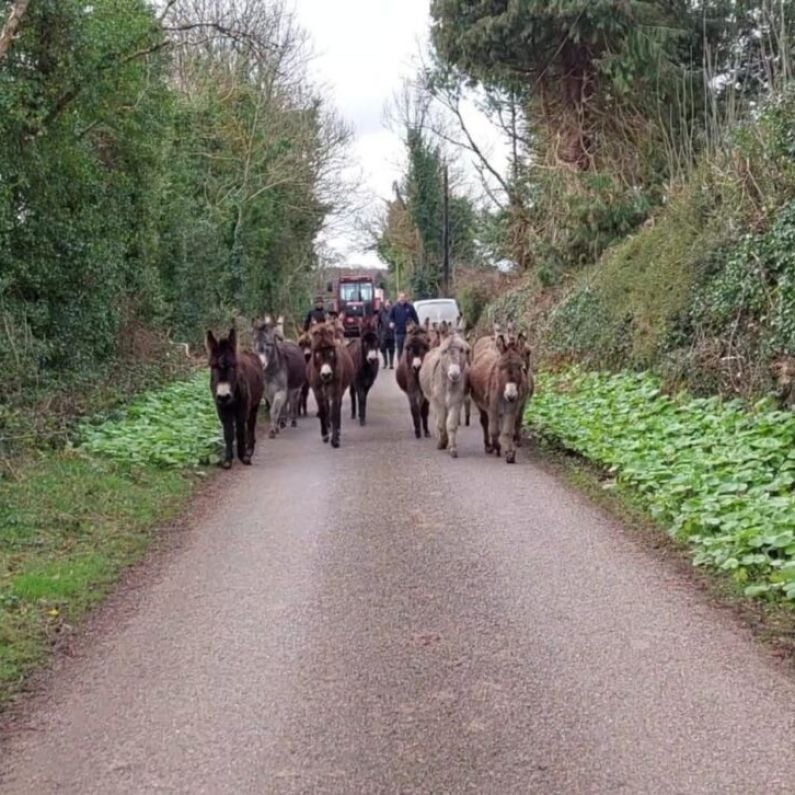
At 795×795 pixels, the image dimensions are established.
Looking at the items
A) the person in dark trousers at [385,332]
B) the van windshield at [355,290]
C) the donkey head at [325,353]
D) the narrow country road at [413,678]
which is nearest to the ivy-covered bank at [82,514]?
the narrow country road at [413,678]

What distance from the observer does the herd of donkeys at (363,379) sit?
13.8 m

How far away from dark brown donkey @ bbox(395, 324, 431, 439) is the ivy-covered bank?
10.1ft

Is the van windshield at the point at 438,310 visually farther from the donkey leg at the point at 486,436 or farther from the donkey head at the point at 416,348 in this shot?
the donkey leg at the point at 486,436

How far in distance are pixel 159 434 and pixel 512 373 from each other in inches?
194

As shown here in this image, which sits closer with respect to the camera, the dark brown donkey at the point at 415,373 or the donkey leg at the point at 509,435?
the donkey leg at the point at 509,435

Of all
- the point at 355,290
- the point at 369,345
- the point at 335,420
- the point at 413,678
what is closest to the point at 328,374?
the point at 335,420

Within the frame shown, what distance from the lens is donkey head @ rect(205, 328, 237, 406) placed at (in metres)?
13.4

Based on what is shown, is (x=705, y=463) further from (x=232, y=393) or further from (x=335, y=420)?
(x=335, y=420)

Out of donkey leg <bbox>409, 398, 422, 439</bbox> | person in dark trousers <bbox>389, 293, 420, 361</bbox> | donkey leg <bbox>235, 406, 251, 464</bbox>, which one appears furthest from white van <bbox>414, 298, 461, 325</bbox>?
donkey leg <bbox>235, 406, 251, 464</bbox>

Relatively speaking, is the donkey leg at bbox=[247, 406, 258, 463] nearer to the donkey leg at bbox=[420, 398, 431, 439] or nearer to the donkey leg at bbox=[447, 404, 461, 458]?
the donkey leg at bbox=[447, 404, 461, 458]

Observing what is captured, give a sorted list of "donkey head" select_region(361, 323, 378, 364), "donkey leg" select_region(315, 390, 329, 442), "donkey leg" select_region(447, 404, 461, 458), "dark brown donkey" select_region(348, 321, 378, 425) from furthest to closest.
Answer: "donkey head" select_region(361, 323, 378, 364) < "dark brown donkey" select_region(348, 321, 378, 425) < "donkey leg" select_region(315, 390, 329, 442) < "donkey leg" select_region(447, 404, 461, 458)

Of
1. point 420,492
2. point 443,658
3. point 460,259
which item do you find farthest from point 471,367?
point 460,259

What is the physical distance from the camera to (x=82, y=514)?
10172 millimetres

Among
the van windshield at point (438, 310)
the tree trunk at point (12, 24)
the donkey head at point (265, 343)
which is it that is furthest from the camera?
the van windshield at point (438, 310)
